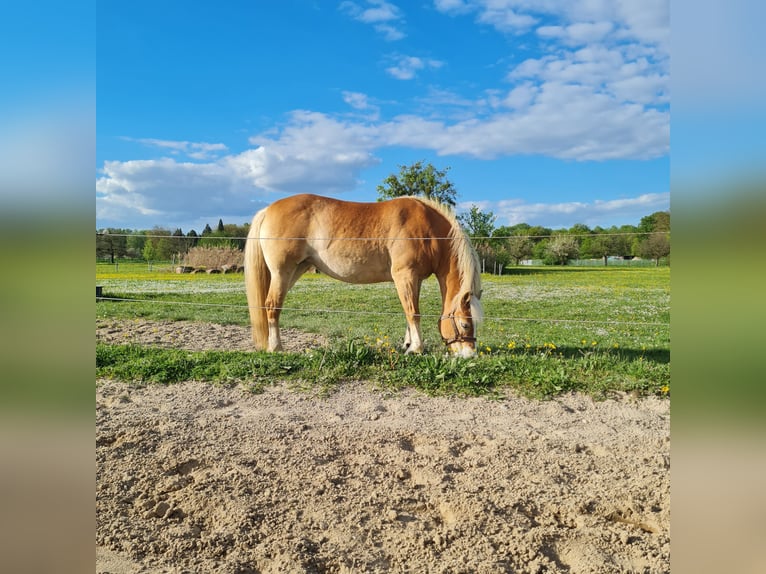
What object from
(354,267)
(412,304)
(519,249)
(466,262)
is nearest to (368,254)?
(354,267)

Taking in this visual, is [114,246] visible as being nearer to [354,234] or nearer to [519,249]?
[354,234]

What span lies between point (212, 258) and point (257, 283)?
4706mm

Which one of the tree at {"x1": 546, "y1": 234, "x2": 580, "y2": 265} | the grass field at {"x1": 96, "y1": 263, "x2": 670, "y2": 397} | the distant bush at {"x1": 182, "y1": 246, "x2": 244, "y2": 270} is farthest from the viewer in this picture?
the distant bush at {"x1": 182, "y1": 246, "x2": 244, "y2": 270}

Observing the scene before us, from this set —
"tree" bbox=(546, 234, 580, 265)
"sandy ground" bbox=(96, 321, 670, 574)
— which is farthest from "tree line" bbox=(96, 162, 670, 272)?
"sandy ground" bbox=(96, 321, 670, 574)

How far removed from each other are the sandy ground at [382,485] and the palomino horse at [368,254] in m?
1.54

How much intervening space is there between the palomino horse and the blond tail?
0.04 feet

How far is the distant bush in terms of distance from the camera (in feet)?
32.1

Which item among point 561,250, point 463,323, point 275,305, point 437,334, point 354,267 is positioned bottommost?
point 437,334

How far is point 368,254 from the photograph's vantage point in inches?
218

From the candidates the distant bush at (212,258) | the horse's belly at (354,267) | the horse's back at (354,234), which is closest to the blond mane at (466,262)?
the horse's back at (354,234)

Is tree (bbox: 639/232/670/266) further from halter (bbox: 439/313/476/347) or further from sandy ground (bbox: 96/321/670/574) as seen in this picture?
halter (bbox: 439/313/476/347)

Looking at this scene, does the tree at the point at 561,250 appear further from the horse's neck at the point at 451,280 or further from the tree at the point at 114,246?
the tree at the point at 114,246

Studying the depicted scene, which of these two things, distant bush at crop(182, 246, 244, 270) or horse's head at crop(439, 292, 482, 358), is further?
distant bush at crop(182, 246, 244, 270)

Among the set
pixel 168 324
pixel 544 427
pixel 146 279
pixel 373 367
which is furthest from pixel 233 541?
pixel 146 279
